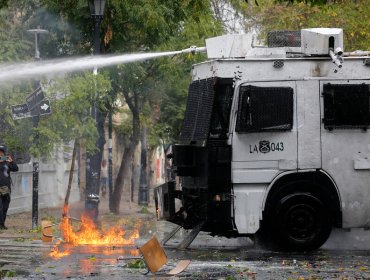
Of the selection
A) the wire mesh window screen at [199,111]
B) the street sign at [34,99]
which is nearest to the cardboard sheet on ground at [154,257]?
the wire mesh window screen at [199,111]

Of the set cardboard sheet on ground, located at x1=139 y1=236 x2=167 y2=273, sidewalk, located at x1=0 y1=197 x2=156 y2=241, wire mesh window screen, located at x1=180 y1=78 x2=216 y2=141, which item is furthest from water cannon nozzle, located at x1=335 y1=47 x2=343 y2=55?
sidewalk, located at x1=0 y1=197 x2=156 y2=241

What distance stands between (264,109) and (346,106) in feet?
4.04

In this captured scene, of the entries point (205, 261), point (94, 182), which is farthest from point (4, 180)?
point (205, 261)

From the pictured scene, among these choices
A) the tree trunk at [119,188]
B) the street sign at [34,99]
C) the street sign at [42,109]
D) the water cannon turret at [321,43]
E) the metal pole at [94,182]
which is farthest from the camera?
the tree trunk at [119,188]

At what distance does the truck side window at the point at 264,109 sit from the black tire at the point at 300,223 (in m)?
1.13

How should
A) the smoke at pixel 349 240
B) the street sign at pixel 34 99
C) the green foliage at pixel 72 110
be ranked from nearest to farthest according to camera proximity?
the smoke at pixel 349 240 < the street sign at pixel 34 99 < the green foliage at pixel 72 110

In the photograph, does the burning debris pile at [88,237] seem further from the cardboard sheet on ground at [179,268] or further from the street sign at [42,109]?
the cardboard sheet on ground at [179,268]

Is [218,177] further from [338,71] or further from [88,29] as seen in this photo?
[88,29]

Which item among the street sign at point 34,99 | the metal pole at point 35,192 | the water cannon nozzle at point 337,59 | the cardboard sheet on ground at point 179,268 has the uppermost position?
the water cannon nozzle at point 337,59

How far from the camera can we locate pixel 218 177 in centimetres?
1524

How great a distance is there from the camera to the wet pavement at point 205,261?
12.5 metres

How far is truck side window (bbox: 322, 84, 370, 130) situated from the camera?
15.3 m

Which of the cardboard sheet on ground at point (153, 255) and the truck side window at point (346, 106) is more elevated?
the truck side window at point (346, 106)

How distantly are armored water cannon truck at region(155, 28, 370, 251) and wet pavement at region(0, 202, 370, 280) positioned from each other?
1.88ft
